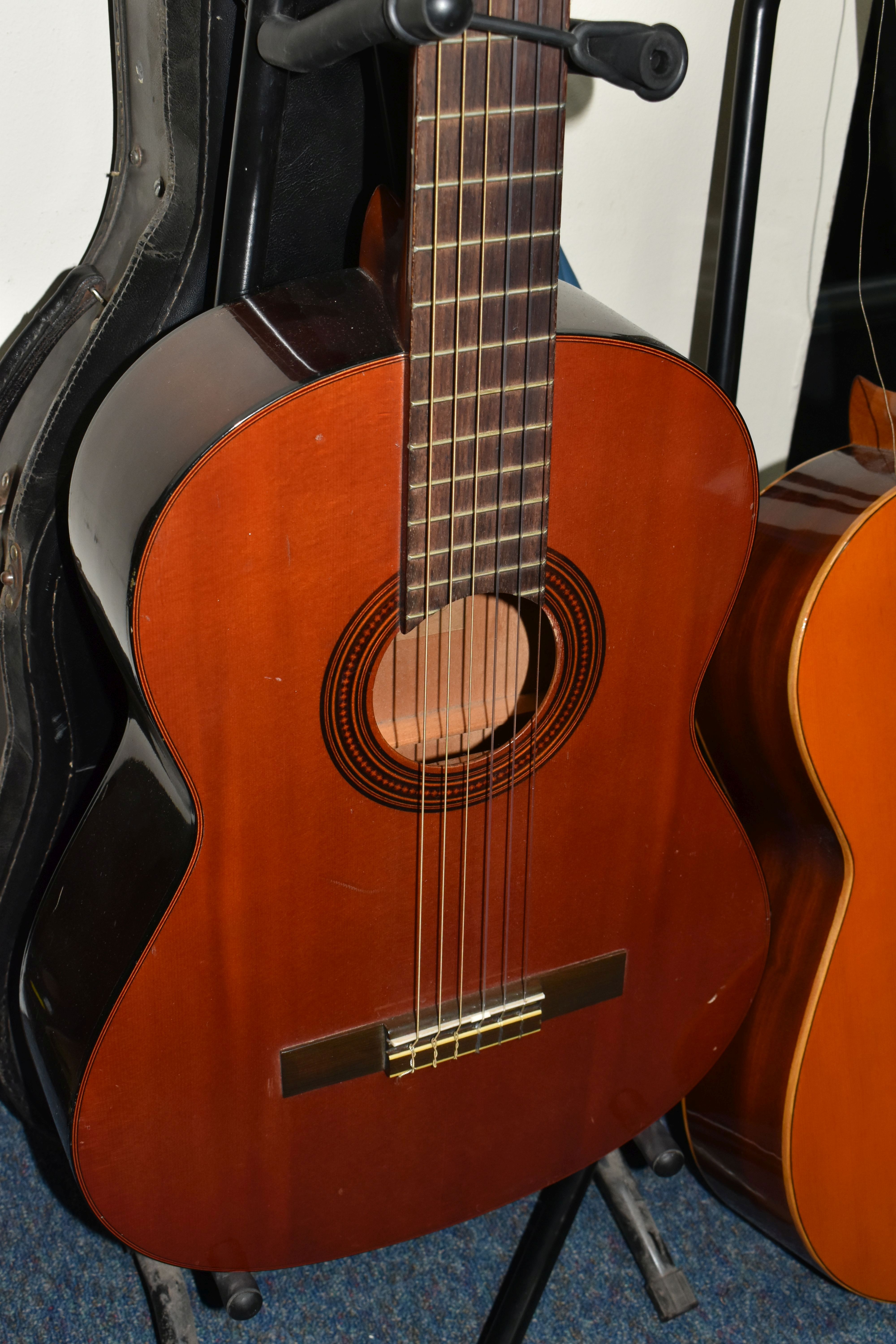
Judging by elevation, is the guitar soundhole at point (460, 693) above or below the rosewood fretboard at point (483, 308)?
below

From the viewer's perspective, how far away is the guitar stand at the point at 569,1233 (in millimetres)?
1103

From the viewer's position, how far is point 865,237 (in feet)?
4.24

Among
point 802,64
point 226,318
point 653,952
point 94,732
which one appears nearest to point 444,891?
point 653,952

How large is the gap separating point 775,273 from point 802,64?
0.72ft

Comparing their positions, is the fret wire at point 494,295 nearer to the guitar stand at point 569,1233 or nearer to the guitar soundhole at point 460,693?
the guitar soundhole at point 460,693

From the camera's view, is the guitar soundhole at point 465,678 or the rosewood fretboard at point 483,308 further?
the guitar soundhole at point 465,678

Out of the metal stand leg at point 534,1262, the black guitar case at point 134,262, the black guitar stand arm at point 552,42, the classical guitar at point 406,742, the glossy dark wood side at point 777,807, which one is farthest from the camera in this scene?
the metal stand leg at point 534,1262

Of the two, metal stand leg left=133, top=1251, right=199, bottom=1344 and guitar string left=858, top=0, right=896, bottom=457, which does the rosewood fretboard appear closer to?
guitar string left=858, top=0, right=896, bottom=457

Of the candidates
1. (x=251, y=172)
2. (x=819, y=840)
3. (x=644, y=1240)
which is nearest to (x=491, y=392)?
(x=251, y=172)

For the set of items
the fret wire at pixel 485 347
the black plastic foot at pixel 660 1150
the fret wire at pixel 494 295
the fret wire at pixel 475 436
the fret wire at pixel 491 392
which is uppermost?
the fret wire at pixel 494 295

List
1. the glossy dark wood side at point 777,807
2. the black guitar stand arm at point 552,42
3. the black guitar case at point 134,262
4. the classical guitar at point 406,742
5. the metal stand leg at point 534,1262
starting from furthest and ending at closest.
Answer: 1. the metal stand leg at point 534,1262
2. the glossy dark wood side at point 777,807
3. the black guitar case at point 134,262
4. the classical guitar at point 406,742
5. the black guitar stand arm at point 552,42

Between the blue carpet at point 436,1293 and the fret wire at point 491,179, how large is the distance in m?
1.02

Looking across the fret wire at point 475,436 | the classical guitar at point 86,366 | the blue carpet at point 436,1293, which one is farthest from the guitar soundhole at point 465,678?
the blue carpet at point 436,1293

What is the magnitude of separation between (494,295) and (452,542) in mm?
163
